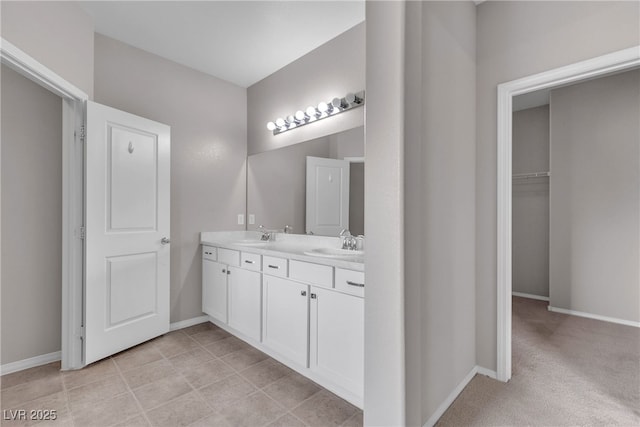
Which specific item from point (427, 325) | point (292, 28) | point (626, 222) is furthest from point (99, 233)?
point (626, 222)

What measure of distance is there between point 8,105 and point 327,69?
94.3 inches

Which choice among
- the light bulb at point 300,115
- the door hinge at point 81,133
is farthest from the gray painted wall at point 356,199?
the door hinge at point 81,133

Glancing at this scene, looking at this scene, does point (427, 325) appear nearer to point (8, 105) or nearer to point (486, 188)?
point (486, 188)

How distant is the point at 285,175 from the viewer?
3.03 metres

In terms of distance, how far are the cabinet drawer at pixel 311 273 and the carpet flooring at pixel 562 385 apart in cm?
96

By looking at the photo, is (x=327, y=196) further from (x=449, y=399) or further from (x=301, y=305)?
(x=449, y=399)

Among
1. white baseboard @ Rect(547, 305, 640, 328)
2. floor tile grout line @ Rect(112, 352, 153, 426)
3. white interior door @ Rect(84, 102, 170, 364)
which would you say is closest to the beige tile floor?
floor tile grout line @ Rect(112, 352, 153, 426)

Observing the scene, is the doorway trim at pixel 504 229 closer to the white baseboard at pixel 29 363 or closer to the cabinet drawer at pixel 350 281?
the cabinet drawer at pixel 350 281

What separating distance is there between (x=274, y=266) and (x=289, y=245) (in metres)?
0.61

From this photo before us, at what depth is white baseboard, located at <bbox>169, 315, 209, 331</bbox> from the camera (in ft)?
9.47

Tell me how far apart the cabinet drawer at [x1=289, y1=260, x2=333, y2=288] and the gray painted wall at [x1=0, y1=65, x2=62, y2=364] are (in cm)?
189

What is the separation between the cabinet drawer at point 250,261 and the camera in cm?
235

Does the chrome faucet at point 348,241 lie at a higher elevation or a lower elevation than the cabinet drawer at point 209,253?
higher
